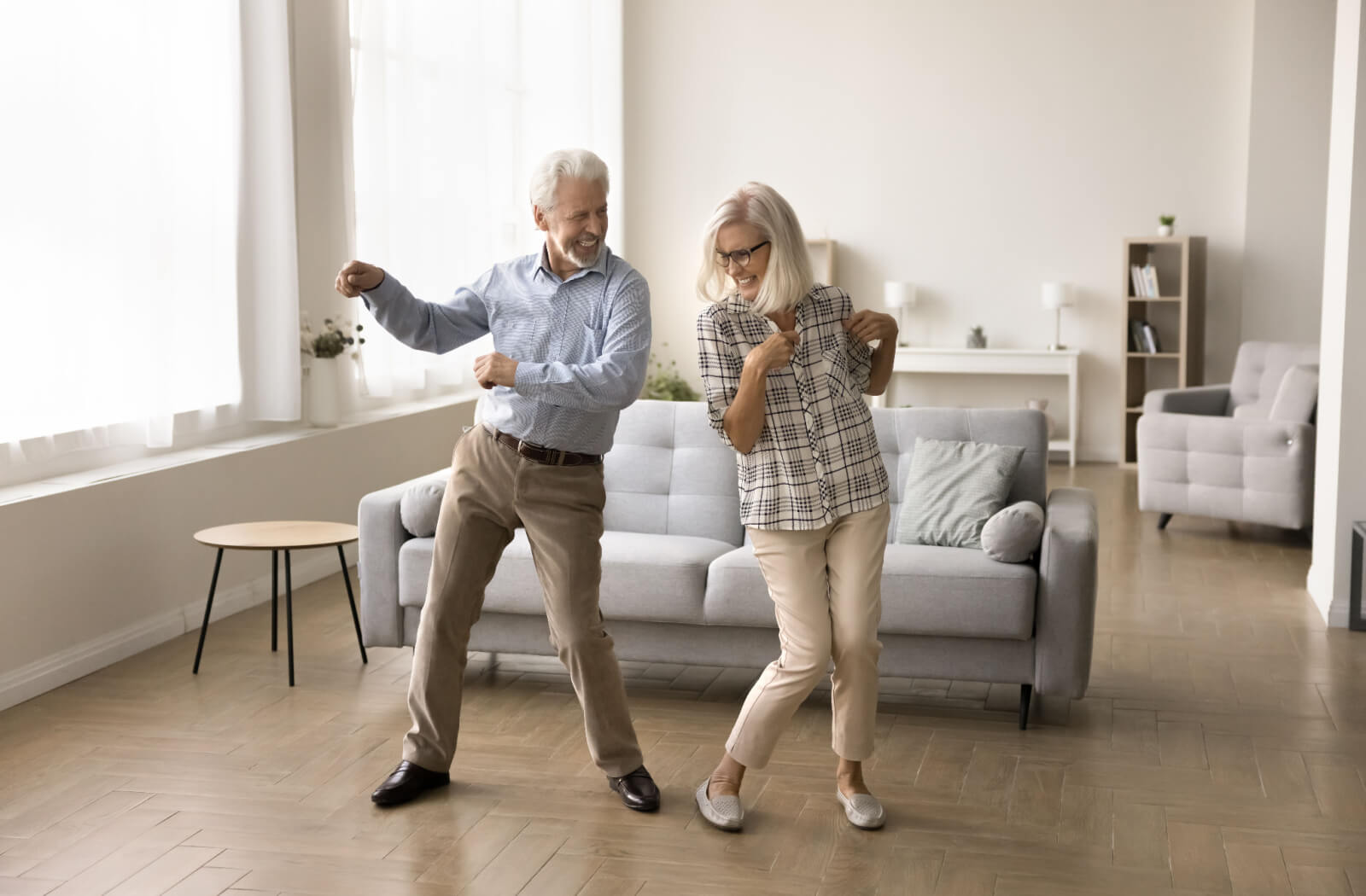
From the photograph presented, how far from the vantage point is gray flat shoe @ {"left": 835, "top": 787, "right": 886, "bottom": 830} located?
3.11m

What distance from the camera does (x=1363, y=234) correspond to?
16.0 ft

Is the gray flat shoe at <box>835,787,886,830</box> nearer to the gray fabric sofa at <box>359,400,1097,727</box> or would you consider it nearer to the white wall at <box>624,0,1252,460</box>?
the gray fabric sofa at <box>359,400,1097,727</box>

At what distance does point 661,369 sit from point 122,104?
644 cm

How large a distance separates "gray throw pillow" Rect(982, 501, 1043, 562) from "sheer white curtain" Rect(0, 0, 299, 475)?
3.13 m

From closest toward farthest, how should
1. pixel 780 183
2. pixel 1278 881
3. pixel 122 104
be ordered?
pixel 1278 881 < pixel 122 104 < pixel 780 183

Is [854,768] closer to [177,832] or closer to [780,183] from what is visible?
[177,832]

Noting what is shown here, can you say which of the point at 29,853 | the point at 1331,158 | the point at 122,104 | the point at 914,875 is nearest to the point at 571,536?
the point at 914,875

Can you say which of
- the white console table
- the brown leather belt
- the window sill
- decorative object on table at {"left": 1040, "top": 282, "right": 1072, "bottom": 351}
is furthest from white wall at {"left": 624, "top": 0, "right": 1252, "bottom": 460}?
the brown leather belt

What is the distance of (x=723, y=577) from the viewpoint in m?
3.94

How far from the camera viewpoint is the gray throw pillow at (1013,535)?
3.82 metres

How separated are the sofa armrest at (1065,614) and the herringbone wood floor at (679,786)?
7.2 inches

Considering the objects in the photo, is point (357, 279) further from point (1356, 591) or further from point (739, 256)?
point (1356, 591)

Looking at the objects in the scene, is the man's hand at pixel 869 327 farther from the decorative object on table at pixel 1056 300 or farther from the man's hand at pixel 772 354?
the decorative object on table at pixel 1056 300

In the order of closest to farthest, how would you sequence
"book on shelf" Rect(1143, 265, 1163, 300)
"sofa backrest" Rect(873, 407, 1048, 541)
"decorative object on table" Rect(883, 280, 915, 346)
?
"sofa backrest" Rect(873, 407, 1048, 541)
"book on shelf" Rect(1143, 265, 1163, 300)
"decorative object on table" Rect(883, 280, 915, 346)
